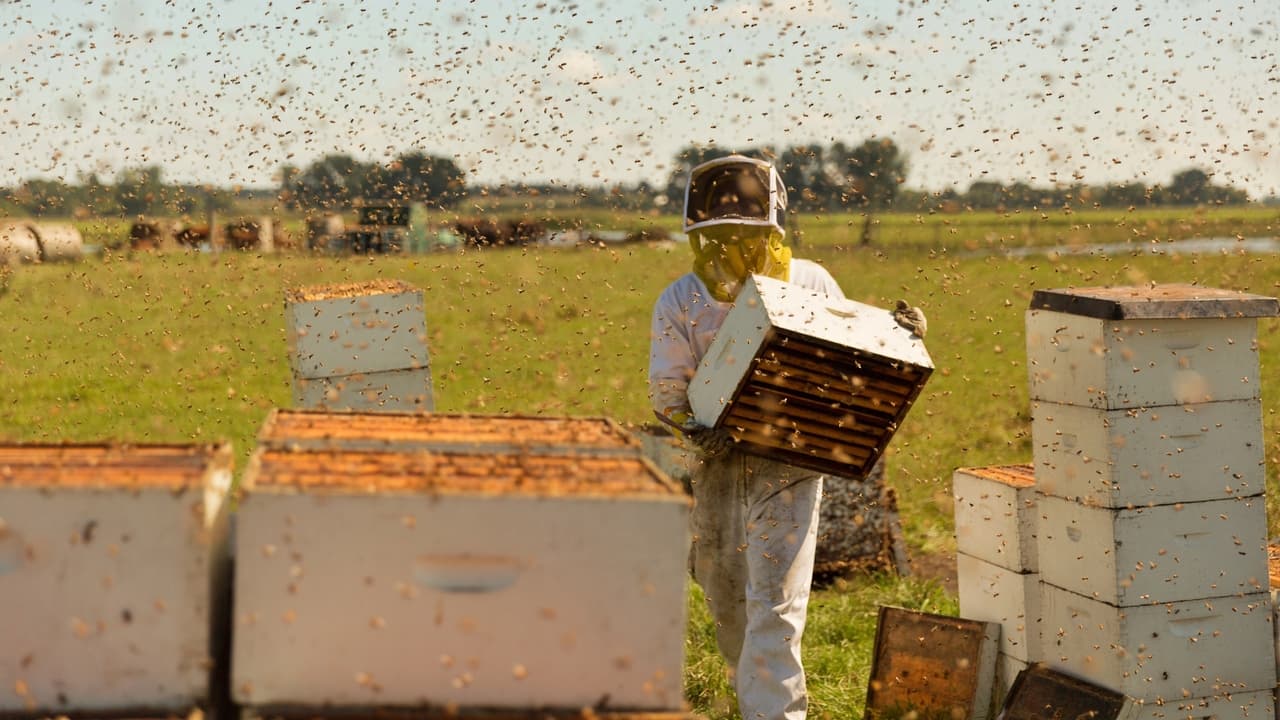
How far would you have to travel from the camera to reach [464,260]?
35.6 m

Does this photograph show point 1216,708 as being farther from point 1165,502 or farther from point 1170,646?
point 1165,502

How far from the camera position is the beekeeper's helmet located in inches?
176

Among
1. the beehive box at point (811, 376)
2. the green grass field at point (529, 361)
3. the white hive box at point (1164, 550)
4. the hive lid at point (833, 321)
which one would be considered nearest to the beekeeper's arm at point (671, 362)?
the beehive box at point (811, 376)

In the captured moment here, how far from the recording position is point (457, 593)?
214 cm

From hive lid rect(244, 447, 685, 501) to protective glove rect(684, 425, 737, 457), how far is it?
64.0 inches

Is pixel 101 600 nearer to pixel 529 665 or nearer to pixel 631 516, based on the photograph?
pixel 529 665

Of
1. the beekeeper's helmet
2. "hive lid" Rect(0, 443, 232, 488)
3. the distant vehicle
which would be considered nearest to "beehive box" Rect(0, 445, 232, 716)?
"hive lid" Rect(0, 443, 232, 488)

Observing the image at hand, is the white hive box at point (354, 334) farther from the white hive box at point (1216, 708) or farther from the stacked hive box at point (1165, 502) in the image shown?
the white hive box at point (1216, 708)

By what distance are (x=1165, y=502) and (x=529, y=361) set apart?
12.5 metres

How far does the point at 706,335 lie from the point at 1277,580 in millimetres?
2192

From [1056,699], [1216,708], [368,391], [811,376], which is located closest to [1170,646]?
[1216,708]

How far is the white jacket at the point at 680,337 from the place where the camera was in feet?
14.9

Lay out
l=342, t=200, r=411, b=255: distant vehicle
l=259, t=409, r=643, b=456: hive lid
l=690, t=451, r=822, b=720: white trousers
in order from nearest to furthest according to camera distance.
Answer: l=259, t=409, r=643, b=456: hive lid < l=690, t=451, r=822, b=720: white trousers < l=342, t=200, r=411, b=255: distant vehicle

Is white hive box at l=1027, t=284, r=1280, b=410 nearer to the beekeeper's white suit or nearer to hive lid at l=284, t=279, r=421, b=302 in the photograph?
the beekeeper's white suit
